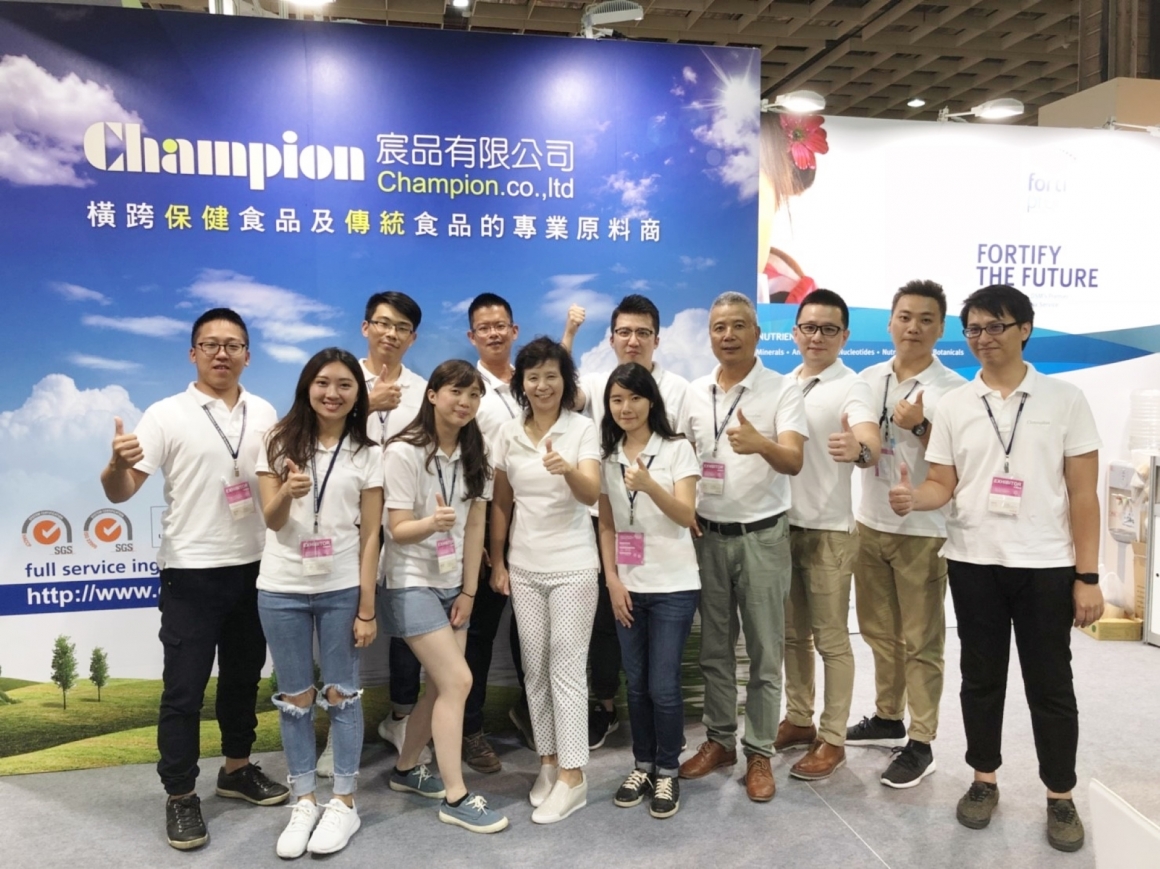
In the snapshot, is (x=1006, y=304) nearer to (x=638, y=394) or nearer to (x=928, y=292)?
(x=928, y=292)

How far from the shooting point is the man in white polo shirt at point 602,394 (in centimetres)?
329

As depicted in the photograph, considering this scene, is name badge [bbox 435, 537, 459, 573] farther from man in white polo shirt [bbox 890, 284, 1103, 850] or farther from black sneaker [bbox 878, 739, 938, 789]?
black sneaker [bbox 878, 739, 938, 789]

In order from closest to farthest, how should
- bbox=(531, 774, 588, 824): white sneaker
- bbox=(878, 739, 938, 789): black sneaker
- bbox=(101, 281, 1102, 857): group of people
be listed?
bbox=(101, 281, 1102, 857): group of people
bbox=(531, 774, 588, 824): white sneaker
bbox=(878, 739, 938, 789): black sneaker

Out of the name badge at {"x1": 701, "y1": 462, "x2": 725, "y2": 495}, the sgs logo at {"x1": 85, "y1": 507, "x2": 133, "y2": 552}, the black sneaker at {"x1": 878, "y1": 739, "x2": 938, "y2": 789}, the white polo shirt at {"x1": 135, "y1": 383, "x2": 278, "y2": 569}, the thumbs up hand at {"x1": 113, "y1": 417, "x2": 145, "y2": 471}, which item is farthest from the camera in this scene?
the sgs logo at {"x1": 85, "y1": 507, "x2": 133, "y2": 552}

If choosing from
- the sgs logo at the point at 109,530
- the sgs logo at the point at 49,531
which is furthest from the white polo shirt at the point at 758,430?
the sgs logo at the point at 49,531

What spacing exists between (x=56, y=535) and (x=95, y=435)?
1.38ft

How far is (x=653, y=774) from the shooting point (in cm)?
310

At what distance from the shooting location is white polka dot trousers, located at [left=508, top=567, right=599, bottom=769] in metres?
2.88

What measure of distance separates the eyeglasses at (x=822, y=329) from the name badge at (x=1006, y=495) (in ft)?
2.69

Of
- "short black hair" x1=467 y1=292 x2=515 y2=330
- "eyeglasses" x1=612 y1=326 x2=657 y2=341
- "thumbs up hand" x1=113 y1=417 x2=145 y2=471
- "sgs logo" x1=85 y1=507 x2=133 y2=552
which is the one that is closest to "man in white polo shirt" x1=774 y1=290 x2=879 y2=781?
"eyeglasses" x1=612 y1=326 x2=657 y2=341

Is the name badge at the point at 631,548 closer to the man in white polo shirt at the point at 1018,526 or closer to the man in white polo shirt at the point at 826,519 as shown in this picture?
the man in white polo shirt at the point at 826,519

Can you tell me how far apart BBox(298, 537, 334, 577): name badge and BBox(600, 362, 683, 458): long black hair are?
955mm

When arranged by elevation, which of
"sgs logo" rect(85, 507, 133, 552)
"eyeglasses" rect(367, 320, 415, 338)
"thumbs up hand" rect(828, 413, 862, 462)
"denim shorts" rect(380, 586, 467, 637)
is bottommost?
"denim shorts" rect(380, 586, 467, 637)

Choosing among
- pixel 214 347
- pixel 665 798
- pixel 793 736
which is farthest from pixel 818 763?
pixel 214 347
